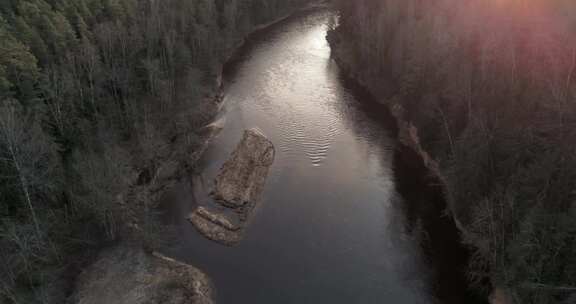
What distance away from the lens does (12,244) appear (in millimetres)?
27984

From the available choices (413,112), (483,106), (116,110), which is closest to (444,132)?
(483,106)

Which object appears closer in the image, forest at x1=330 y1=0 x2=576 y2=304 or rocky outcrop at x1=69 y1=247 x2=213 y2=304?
forest at x1=330 y1=0 x2=576 y2=304

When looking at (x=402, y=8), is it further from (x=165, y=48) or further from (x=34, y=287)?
(x=34, y=287)

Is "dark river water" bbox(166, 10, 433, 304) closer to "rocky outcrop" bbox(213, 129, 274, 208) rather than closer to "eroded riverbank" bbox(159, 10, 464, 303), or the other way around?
"eroded riverbank" bbox(159, 10, 464, 303)

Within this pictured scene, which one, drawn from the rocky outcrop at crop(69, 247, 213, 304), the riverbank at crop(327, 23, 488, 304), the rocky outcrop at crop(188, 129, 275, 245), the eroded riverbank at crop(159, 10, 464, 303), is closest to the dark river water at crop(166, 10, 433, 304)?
the eroded riverbank at crop(159, 10, 464, 303)

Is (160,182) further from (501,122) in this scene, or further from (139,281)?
(501,122)

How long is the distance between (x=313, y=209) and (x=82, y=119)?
2329 cm

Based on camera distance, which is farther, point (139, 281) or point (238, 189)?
point (238, 189)

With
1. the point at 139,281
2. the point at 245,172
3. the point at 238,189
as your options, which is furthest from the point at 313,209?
the point at 139,281

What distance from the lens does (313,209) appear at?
38.4 m

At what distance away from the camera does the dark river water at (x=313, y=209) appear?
3097 cm

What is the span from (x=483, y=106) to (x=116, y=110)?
35891mm

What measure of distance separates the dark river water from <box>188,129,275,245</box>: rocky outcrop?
85 centimetres

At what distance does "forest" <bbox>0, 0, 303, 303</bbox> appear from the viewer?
1129 inches
